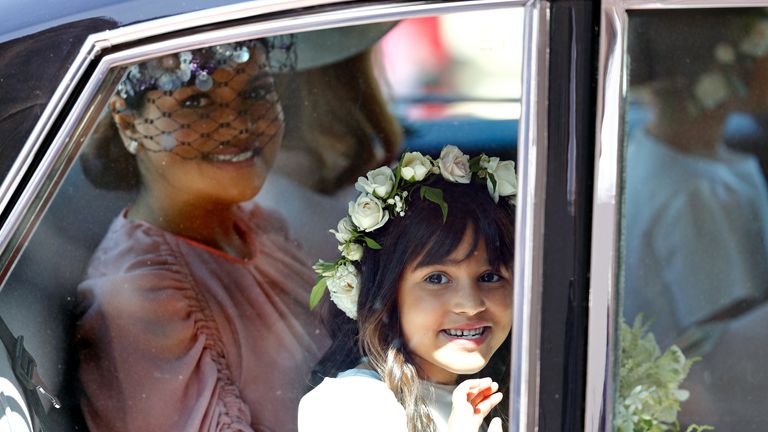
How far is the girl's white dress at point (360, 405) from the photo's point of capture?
1715 millimetres

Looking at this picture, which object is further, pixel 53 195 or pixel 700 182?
pixel 53 195

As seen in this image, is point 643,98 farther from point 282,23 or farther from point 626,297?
point 282,23

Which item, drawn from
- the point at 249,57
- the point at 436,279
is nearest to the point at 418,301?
the point at 436,279

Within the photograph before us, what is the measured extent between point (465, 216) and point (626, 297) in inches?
13.7

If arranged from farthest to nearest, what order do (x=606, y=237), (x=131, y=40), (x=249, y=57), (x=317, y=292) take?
(x=317, y=292) → (x=249, y=57) → (x=131, y=40) → (x=606, y=237)

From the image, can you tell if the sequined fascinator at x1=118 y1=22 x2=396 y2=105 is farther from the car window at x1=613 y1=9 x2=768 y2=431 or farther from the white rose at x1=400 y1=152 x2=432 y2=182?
the car window at x1=613 y1=9 x2=768 y2=431

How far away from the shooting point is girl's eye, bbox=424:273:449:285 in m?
1.74

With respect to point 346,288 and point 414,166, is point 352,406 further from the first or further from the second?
point 414,166

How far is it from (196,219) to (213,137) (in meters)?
0.15

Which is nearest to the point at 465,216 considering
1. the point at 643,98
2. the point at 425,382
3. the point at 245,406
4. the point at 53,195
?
the point at 425,382

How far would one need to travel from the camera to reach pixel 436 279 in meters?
1.75

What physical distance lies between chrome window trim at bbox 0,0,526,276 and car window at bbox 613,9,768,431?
0.85 ft

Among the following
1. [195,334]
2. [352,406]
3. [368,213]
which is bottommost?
[352,406]

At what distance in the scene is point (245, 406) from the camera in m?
1.80
